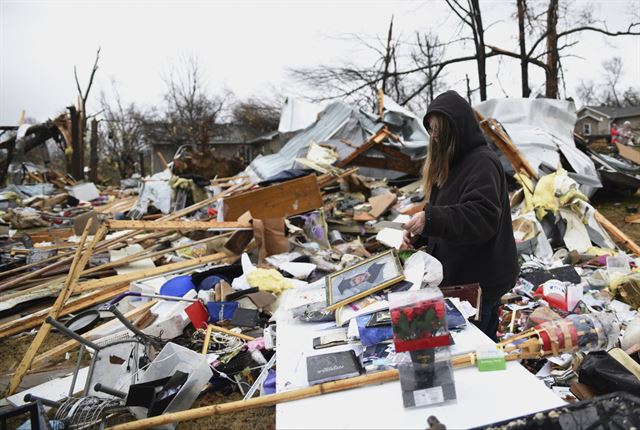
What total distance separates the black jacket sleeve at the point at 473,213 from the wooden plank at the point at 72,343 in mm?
3047

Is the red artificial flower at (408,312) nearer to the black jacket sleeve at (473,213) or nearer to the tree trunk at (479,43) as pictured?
the black jacket sleeve at (473,213)

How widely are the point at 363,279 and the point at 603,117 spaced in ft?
170

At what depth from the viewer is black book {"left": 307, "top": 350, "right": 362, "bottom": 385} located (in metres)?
1.42

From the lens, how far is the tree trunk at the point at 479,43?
13617 millimetres

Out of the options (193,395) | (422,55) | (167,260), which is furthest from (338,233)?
(422,55)

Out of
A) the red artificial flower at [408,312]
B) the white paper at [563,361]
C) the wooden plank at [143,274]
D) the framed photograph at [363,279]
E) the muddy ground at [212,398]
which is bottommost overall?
the muddy ground at [212,398]

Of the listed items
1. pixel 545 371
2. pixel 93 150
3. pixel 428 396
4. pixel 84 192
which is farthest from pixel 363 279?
pixel 93 150

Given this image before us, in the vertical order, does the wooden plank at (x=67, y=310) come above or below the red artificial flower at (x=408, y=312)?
below

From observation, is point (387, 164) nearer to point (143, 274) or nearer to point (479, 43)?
point (143, 274)

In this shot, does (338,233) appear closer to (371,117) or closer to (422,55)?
(371,117)

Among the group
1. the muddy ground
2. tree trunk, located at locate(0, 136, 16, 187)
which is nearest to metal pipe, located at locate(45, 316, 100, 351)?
the muddy ground

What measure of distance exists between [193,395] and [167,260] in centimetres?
354

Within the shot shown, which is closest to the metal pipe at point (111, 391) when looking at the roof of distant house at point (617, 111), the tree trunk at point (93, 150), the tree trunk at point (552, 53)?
the tree trunk at point (552, 53)

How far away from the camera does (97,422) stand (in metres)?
2.26
